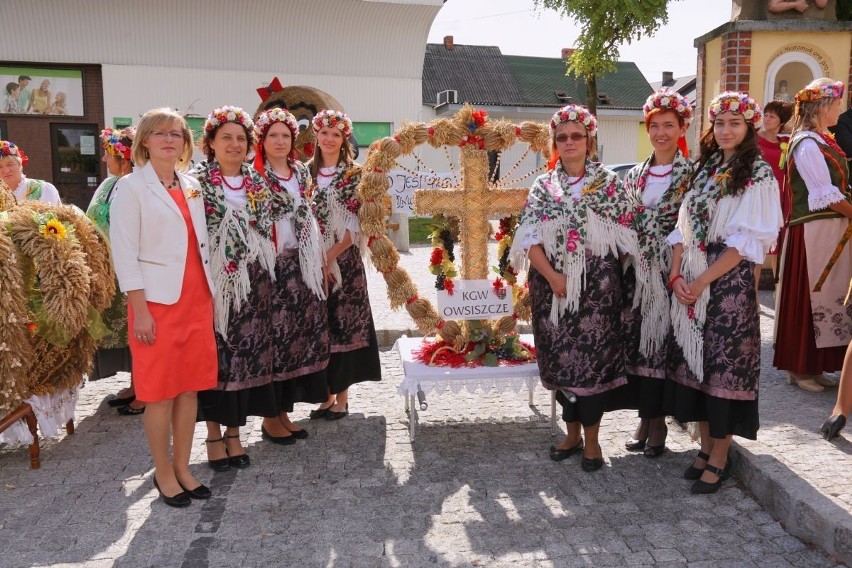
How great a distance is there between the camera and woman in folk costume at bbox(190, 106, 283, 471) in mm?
3850

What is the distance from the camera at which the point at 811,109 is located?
15.0 ft

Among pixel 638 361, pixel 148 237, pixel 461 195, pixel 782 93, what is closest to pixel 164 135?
pixel 148 237

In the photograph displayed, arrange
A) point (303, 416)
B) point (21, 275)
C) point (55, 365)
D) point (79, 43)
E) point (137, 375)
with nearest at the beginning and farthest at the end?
1. point (137, 375)
2. point (21, 275)
3. point (55, 365)
4. point (303, 416)
5. point (79, 43)

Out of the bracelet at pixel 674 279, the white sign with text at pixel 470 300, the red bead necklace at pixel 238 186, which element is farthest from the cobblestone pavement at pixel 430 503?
the red bead necklace at pixel 238 186

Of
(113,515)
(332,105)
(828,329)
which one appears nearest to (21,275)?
(113,515)

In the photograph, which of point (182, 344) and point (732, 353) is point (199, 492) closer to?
point (182, 344)

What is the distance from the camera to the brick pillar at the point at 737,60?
7605 mm

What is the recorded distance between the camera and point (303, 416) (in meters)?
5.02

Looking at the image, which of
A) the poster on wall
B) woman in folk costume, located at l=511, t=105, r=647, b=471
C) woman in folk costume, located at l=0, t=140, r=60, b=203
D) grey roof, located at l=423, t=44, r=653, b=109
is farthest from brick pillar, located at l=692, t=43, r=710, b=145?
grey roof, located at l=423, t=44, r=653, b=109

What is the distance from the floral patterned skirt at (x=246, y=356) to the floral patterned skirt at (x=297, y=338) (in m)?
0.11

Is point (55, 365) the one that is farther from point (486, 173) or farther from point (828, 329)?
point (828, 329)

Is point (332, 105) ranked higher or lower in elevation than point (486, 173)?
higher

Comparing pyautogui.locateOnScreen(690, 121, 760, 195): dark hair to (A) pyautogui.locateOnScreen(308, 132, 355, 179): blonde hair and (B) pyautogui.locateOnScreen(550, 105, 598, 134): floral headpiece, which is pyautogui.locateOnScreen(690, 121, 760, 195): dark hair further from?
(A) pyautogui.locateOnScreen(308, 132, 355, 179): blonde hair

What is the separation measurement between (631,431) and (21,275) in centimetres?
373
